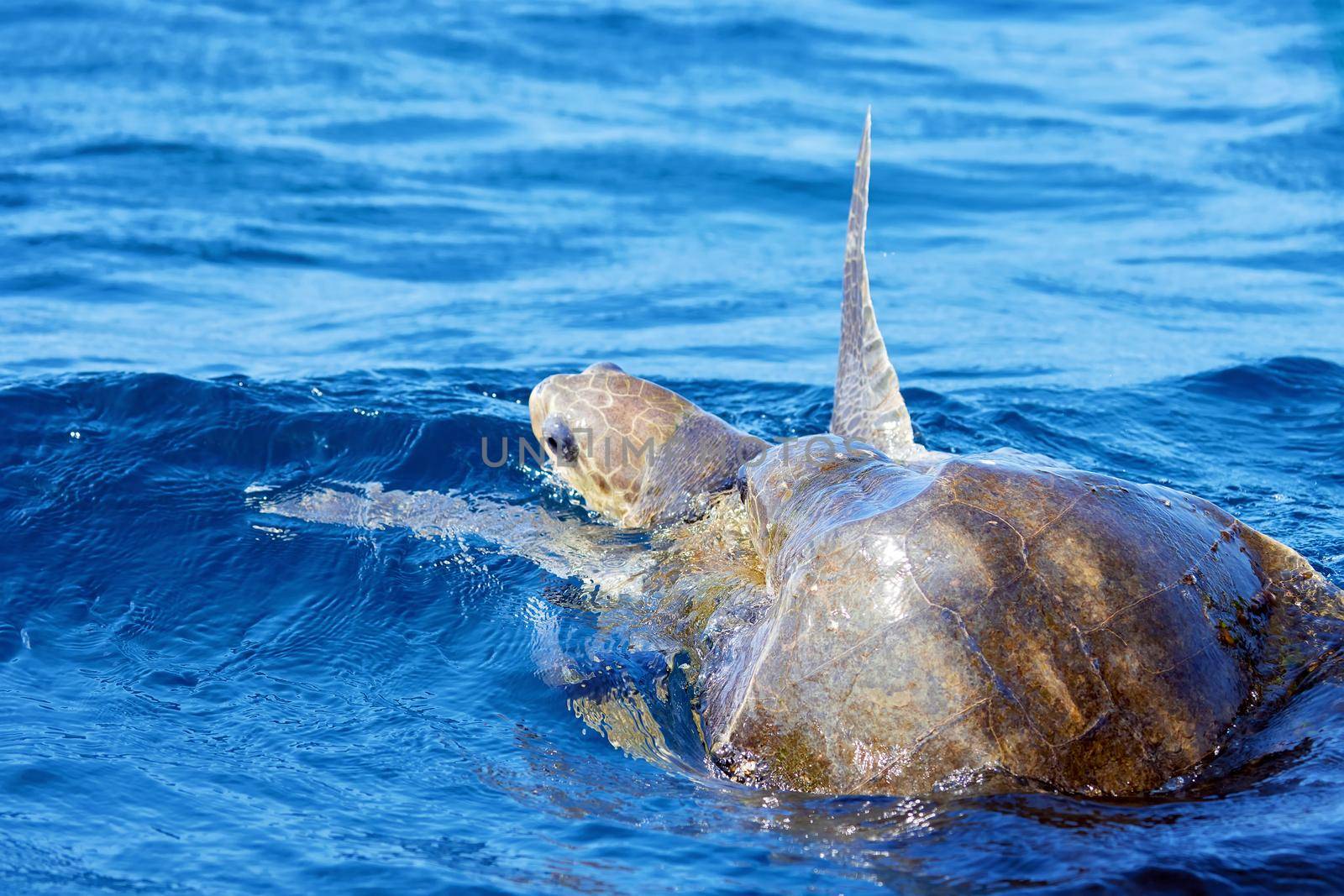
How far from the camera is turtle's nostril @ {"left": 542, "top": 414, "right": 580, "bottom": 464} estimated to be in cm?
696

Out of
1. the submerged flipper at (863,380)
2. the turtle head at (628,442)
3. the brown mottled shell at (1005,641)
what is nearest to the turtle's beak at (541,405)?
the turtle head at (628,442)

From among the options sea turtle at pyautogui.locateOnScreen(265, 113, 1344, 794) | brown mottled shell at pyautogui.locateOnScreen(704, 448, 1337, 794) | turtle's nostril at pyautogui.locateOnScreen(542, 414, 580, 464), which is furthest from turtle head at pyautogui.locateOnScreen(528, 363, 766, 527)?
brown mottled shell at pyautogui.locateOnScreen(704, 448, 1337, 794)

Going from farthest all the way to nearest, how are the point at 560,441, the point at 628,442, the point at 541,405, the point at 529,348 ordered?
the point at 529,348 → the point at 541,405 → the point at 560,441 → the point at 628,442

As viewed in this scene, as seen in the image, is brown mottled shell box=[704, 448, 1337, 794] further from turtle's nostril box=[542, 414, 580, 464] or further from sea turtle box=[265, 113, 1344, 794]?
turtle's nostril box=[542, 414, 580, 464]

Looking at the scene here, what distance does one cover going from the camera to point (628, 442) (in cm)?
686

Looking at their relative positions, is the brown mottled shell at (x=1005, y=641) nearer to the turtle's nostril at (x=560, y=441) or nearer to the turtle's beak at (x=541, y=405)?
the turtle's nostril at (x=560, y=441)

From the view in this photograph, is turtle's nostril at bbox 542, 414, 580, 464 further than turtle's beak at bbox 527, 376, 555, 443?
No

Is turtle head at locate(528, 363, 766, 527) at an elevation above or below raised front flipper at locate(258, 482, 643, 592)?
above

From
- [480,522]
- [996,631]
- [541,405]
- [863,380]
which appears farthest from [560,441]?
[996,631]

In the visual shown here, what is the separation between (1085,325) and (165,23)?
14890 mm

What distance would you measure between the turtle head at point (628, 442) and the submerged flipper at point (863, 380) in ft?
1.69

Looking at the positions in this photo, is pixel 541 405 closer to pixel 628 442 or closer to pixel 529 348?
pixel 628 442

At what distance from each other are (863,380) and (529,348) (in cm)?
401

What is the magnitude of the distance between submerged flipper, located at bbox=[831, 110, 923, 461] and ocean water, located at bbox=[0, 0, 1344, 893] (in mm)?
1454
